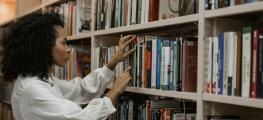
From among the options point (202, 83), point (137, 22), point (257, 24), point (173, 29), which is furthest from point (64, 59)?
point (257, 24)

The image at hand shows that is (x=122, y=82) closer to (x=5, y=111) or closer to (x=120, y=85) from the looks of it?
(x=120, y=85)

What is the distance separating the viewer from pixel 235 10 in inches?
43.4

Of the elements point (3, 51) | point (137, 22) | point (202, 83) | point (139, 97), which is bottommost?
point (139, 97)

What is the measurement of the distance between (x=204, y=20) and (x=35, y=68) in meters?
0.75

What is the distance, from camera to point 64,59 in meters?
1.65

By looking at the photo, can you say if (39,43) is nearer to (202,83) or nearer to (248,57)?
(202,83)

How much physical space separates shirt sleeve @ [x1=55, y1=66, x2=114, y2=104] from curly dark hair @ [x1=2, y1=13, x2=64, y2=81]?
0.27 m

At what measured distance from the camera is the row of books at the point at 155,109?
147cm

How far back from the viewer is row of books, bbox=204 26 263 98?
1053mm

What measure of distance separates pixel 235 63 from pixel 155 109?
52cm

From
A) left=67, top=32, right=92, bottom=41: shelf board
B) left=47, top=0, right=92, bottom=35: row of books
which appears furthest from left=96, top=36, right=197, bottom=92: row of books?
left=47, top=0, right=92, bottom=35: row of books

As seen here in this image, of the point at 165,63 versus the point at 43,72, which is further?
the point at 43,72

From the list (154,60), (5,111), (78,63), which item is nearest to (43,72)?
(154,60)

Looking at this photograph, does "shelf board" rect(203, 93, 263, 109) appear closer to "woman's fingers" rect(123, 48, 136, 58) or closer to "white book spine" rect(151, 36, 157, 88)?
"white book spine" rect(151, 36, 157, 88)
